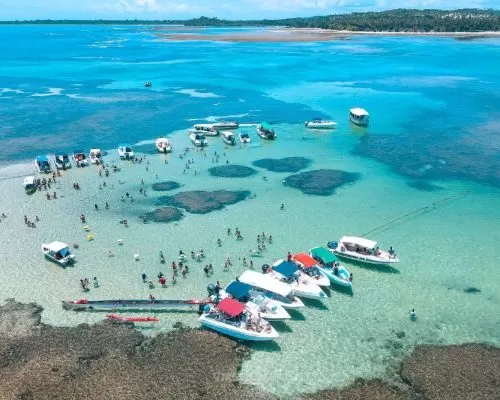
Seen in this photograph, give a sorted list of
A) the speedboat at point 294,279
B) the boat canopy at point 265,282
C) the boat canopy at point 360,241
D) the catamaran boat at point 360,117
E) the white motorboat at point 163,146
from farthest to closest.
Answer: the catamaran boat at point 360,117, the white motorboat at point 163,146, the boat canopy at point 360,241, the speedboat at point 294,279, the boat canopy at point 265,282

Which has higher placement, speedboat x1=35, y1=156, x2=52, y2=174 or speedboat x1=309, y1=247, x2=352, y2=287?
speedboat x1=35, y1=156, x2=52, y2=174

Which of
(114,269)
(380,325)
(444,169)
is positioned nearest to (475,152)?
(444,169)

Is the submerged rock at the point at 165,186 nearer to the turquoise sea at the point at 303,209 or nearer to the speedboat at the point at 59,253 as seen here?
the turquoise sea at the point at 303,209

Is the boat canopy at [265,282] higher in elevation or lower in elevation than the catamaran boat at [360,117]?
lower

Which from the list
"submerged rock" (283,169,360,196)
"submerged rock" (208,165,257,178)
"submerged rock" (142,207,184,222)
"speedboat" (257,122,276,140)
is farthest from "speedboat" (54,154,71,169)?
"speedboat" (257,122,276,140)

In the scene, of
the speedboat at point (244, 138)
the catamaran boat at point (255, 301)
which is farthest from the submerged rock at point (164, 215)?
the speedboat at point (244, 138)

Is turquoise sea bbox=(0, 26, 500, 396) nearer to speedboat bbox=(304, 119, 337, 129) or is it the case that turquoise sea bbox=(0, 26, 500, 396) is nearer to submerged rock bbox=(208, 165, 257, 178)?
submerged rock bbox=(208, 165, 257, 178)
